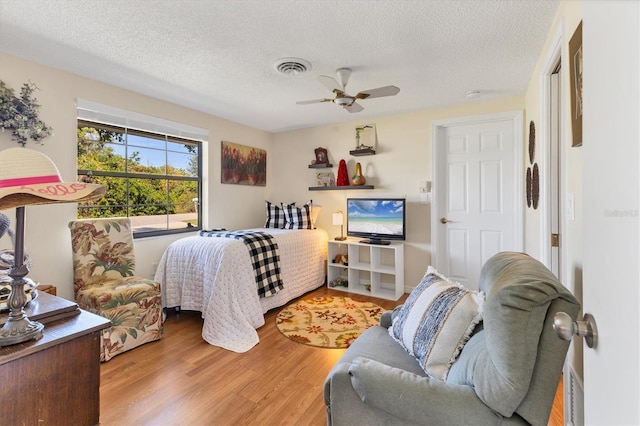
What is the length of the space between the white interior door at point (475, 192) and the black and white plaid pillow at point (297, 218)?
5.42 feet

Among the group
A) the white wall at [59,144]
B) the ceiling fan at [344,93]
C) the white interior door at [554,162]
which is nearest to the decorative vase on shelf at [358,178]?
the ceiling fan at [344,93]

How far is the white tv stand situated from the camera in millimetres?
3719

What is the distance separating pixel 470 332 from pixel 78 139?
138 inches

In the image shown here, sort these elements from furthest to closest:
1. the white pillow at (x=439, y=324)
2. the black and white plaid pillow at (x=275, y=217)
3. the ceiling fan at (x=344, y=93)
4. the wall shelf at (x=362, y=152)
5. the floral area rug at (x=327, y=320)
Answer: the black and white plaid pillow at (x=275, y=217) → the wall shelf at (x=362, y=152) → the floral area rug at (x=327, y=320) → the ceiling fan at (x=344, y=93) → the white pillow at (x=439, y=324)

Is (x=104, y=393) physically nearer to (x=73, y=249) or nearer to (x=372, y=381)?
(x=73, y=249)

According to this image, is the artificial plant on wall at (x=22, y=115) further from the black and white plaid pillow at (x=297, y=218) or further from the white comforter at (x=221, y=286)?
the black and white plaid pillow at (x=297, y=218)

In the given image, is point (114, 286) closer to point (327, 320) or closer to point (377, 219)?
point (327, 320)

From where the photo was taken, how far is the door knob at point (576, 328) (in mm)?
597

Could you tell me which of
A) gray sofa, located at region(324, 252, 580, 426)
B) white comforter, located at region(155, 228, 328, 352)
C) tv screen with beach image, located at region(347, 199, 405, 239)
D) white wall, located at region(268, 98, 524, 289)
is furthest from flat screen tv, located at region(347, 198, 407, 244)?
gray sofa, located at region(324, 252, 580, 426)

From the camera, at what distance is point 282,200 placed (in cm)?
488

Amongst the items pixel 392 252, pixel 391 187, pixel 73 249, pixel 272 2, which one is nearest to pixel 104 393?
pixel 73 249

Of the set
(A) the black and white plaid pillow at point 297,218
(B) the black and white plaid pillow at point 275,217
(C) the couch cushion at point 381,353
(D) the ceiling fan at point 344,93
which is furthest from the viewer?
(B) the black and white plaid pillow at point 275,217

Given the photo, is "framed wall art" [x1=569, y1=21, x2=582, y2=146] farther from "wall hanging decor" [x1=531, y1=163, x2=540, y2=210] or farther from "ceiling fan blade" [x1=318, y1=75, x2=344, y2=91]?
"ceiling fan blade" [x1=318, y1=75, x2=344, y2=91]

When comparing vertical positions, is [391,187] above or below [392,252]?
above
